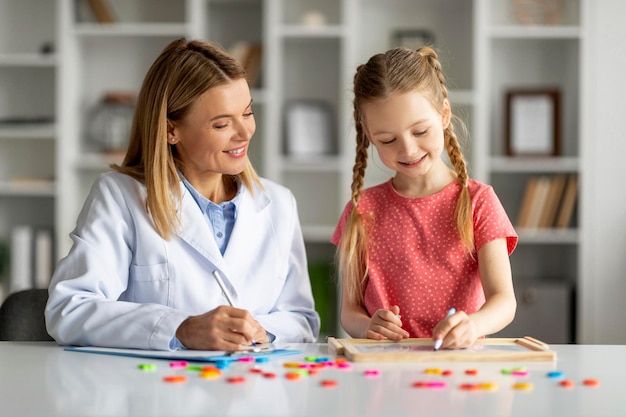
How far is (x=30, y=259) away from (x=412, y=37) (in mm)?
2047

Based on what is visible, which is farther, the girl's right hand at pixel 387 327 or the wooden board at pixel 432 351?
the girl's right hand at pixel 387 327

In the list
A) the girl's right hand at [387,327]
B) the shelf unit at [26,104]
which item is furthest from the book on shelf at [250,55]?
the girl's right hand at [387,327]

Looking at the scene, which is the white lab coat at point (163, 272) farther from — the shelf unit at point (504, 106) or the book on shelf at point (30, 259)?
the book on shelf at point (30, 259)

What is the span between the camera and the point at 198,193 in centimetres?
182

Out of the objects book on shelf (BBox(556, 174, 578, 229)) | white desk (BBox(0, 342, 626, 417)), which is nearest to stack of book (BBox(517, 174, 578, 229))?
book on shelf (BBox(556, 174, 578, 229))

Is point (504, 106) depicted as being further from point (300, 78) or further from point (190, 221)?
point (190, 221)

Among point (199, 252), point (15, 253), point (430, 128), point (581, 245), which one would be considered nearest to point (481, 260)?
point (430, 128)

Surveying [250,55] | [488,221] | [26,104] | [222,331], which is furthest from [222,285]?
[26,104]

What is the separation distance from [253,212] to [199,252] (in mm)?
177

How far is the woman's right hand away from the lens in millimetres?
1423

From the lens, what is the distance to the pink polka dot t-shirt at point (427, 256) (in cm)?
173

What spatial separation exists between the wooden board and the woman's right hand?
15 cm

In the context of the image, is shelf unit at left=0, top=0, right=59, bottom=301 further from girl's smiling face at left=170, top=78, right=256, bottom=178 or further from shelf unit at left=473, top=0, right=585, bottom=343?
girl's smiling face at left=170, top=78, right=256, bottom=178

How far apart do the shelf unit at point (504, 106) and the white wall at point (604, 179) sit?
51 mm
